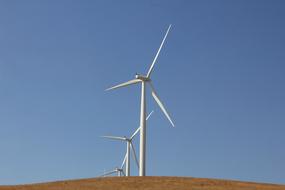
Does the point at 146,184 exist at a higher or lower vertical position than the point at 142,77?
lower

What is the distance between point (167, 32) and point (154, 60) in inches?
208

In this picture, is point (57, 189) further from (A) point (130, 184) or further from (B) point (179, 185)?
(B) point (179, 185)

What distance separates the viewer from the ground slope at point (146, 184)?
57.9 meters

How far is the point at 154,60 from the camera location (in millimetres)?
86438

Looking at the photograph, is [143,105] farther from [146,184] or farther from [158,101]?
[146,184]

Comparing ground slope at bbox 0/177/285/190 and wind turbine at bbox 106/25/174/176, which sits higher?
wind turbine at bbox 106/25/174/176

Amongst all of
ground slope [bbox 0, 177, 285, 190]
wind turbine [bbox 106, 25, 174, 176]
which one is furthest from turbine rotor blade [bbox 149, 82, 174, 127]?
ground slope [bbox 0, 177, 285, 190]

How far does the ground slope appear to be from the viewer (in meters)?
57.9

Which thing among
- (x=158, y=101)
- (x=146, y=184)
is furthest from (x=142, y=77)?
(x=146, y=184)

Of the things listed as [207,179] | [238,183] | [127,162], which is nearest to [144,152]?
[207,179]

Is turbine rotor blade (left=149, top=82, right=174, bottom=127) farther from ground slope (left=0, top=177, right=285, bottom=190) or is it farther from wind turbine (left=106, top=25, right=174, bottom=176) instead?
ground slope (left=0, top=177, right=285, bottom=190)

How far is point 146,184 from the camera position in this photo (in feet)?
199

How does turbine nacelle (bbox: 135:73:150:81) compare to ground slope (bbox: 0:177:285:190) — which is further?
turbine nacelle (bbox: 135:73:150:81)

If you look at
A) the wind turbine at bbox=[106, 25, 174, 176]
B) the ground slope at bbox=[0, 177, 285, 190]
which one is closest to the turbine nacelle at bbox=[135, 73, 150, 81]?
the wind turbine at bbox=[106, 25, 174, 176]
